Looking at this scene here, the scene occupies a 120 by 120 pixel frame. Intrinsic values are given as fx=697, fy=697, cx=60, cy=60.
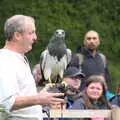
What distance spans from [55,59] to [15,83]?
13.6 feet

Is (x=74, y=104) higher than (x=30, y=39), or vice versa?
(x=30, y=39)

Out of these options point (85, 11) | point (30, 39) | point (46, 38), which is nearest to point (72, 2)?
point (85, 11)

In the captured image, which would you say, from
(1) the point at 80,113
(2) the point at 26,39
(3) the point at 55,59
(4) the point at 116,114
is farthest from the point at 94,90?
(2) the point at 26,39

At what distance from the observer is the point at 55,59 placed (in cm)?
919

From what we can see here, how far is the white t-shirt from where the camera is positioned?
16.4 ft

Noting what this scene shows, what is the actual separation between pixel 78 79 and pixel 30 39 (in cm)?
316

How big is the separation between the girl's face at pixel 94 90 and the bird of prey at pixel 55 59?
1.41 meters

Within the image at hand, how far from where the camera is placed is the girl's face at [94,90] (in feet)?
24.1

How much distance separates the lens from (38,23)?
48.8ft

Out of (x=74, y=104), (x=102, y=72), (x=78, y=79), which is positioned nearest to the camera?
(x=74, y=104)

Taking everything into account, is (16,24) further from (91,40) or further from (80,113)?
(91,40)

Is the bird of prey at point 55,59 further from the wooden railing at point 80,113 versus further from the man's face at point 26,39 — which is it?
the man's face at point 26,39

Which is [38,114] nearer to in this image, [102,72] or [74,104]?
[74,104]

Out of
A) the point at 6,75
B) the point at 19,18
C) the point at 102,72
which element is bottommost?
the point at 102,72
